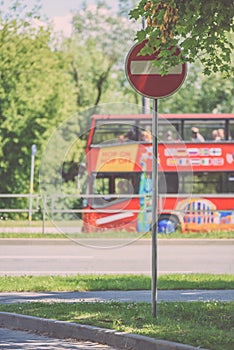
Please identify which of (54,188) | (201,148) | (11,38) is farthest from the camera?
(11,38)

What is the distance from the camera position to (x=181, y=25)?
385 inches

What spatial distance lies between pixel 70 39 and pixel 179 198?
79.2ft

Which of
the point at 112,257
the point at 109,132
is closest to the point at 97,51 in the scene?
the point at 109,132

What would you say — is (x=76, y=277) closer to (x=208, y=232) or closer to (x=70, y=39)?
(x=208, y=232)

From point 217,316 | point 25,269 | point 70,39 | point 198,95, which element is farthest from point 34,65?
point 217,316

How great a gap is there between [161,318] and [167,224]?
19544 millimetres

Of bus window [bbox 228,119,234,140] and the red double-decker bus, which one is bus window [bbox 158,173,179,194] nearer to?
the red double-decker bus

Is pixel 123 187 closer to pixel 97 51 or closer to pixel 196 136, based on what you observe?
pixel 196 136

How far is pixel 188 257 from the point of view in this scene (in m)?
21.5

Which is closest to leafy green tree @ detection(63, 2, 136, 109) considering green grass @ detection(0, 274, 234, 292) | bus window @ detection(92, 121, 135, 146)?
bus window @ detection(92, 121, 135, 146)

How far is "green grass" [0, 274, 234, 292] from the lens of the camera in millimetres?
13945

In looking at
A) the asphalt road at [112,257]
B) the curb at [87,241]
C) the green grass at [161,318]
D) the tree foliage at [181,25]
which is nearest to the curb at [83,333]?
the green grass at [161,318]

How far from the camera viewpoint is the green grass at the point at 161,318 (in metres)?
8.83

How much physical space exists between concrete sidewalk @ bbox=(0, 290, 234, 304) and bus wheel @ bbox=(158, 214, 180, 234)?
1563 centimetres
